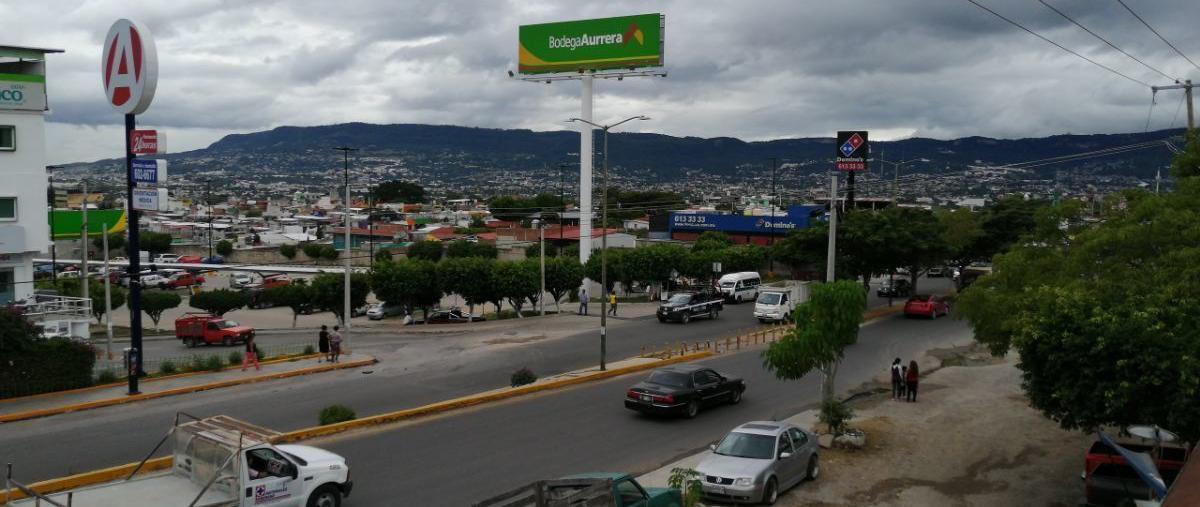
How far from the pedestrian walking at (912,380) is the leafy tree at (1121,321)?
17.1ft

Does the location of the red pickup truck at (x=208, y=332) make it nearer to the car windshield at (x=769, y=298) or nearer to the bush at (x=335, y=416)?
the bush at (x=335, y=416)

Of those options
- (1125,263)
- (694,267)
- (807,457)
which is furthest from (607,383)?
(694,267)

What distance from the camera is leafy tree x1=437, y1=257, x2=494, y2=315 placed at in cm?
Answer: 4494

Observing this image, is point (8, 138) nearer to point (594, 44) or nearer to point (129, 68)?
point (129, 68)

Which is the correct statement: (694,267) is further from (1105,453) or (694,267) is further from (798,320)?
(1105,453)

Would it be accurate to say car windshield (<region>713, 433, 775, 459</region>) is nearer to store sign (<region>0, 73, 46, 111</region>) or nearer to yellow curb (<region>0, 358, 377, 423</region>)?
yellow curb (<region>0, 358, 377, 423</region>)

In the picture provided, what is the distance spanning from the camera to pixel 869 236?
44.6m

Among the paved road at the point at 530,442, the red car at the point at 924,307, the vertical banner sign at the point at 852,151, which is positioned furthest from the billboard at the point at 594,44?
the paved road at the point at 530,442

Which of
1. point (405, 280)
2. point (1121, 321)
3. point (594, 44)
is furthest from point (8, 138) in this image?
point (594, 44)

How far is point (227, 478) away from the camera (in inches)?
464

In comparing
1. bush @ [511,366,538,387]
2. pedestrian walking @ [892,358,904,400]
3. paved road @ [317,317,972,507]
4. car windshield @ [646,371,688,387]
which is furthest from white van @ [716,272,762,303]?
car windshield @ [646,371,688,387]

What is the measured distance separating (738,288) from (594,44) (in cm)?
2305

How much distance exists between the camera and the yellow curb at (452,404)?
1867 centimetres

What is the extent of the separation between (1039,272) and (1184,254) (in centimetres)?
400
